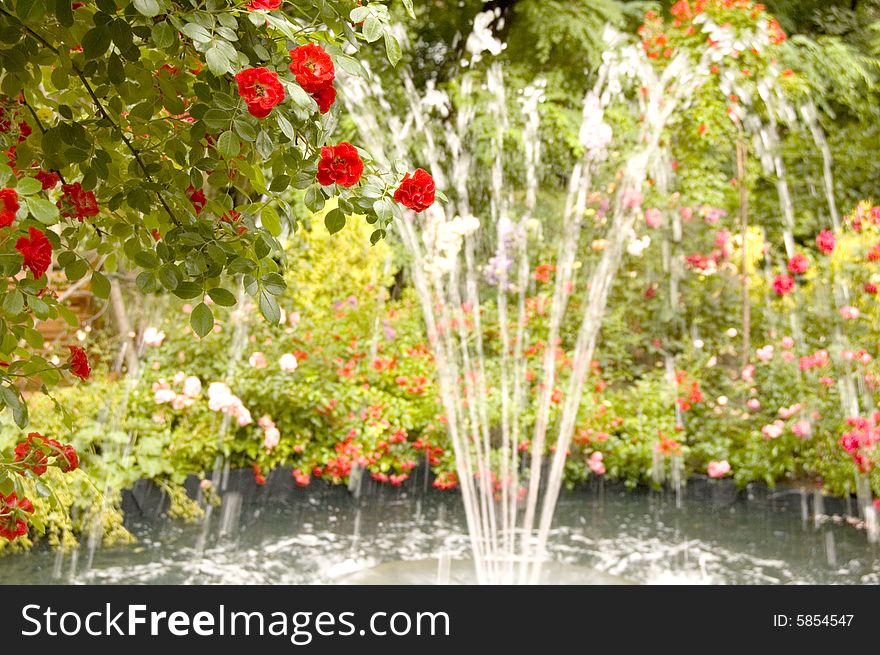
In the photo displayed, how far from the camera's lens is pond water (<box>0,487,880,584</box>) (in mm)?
3385

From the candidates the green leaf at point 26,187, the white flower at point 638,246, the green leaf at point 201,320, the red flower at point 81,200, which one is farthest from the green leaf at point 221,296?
the white flower at point 638,246

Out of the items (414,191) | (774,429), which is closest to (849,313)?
(774,429)

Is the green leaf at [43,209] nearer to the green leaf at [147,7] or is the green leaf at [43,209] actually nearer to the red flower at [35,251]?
the red flower at [35,251]

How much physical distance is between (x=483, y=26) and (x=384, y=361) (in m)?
3.45

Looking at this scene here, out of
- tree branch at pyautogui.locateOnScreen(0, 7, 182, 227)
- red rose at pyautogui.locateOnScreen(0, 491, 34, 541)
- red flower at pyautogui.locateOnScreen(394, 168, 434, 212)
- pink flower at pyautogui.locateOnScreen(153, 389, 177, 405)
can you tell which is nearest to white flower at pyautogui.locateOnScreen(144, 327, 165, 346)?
pink flower at pyautogui.locateOnScreen(153, 389, 177, 405)

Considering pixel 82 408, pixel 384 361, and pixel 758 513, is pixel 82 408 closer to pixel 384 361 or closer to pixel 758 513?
pixel 384 361

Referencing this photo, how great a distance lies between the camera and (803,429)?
15.2 feet

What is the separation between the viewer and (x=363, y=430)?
4539 millimetres

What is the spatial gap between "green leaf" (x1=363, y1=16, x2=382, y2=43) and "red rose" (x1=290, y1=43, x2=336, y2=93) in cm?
7

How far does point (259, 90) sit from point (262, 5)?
12cm

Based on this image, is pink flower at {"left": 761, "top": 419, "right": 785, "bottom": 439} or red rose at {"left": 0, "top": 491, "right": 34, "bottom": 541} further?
pink flower at {"left": 761, "top": 419, "right": 785, "bottom": 439}

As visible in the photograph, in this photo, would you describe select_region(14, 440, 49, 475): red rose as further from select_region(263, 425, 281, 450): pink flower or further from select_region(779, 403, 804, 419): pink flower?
select_region(779, 403, 804, 419): pink flower

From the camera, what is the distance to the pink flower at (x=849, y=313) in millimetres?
4707

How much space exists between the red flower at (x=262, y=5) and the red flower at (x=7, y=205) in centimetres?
36
